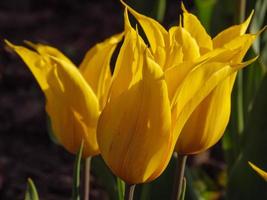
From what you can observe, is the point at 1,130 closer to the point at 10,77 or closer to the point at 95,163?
Result: the point at 10,77

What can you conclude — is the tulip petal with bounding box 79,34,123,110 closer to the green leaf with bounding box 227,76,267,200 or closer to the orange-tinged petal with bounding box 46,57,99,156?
the orange-tinged petal with bounding box 46,57,99,156

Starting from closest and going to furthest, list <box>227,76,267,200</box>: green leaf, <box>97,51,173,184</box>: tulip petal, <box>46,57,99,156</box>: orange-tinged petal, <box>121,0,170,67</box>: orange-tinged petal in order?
<box>97,51,173,184</box>: tulip petal < <box>121,0,170,67</box>: orange-tinged petal < <box>46,57,99,156</box>: orange-tinged petal < <box>227,76,267,200</box>: green leaf

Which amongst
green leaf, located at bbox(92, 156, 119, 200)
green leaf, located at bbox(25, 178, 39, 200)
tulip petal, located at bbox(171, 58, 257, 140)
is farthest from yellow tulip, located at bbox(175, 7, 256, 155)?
green leaf, located at bbox(92, 156, 119, 200)

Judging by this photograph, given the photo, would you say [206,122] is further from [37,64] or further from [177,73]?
[37,64]

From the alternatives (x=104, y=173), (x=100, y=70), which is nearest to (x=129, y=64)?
(x=100, y=70)

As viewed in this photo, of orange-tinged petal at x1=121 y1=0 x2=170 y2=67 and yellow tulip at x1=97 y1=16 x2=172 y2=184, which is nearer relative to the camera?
yellow tulip at x1=97 y1=16 x2=172 y2=184

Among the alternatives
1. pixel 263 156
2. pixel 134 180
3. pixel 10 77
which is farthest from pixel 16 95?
pixel 134 180

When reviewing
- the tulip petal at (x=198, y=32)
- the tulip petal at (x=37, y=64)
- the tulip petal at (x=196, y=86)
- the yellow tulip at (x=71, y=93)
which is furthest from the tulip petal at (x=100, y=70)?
the tulip petal at (x=196, y=86)
